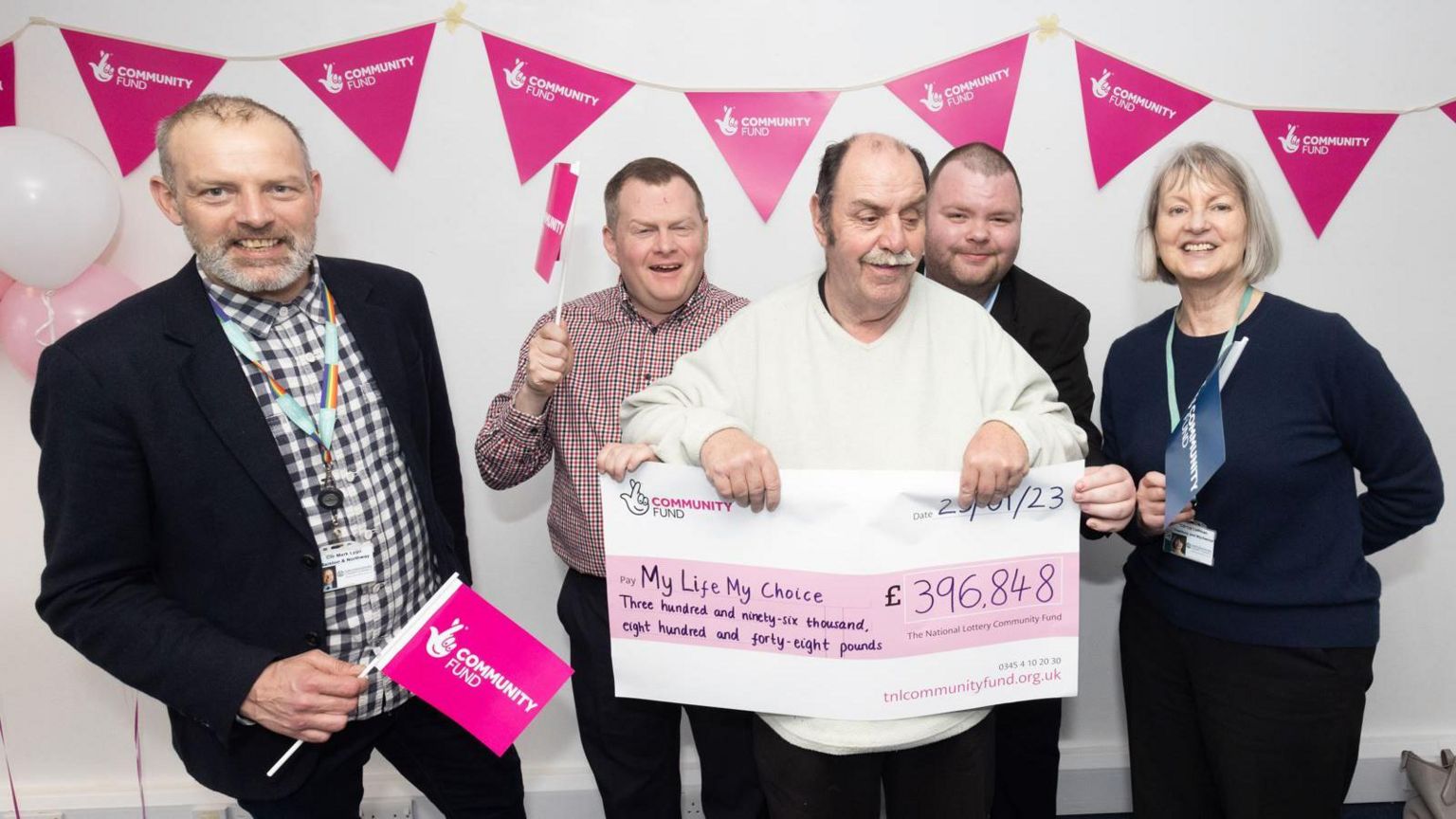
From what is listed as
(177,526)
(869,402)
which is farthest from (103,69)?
(869,402)

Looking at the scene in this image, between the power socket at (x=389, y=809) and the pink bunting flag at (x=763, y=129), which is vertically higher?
the pink bunting flag at (x=763, y=129)

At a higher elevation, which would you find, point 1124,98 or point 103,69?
point 103,69

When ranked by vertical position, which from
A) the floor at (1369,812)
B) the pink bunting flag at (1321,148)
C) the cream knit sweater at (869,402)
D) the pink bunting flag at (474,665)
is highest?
the pink bunting flag at (1321,148)

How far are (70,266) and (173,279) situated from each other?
102 centimetres

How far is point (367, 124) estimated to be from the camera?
8.60 ft

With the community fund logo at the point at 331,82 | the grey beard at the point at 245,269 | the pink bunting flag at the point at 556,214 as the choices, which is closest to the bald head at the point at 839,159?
the pink bunting flag at the point at 556,214

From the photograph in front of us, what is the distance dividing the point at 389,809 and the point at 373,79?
2.45 m

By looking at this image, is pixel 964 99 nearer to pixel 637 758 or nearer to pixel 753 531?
pixel 753 531

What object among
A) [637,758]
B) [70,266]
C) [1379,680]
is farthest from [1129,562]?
[70,266]

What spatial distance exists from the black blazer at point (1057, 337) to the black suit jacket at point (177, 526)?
69.1 inches

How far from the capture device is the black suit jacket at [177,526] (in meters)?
1.49

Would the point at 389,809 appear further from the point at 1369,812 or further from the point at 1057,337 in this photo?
the point at 1369,812

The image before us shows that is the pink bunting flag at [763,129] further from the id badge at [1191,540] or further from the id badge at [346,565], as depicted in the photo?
the id badge at [346,565]

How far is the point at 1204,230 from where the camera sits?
1.79 m
